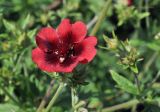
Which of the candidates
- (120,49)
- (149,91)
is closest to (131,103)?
(149,91)

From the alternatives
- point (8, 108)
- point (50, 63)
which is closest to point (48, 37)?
point (50, 63)

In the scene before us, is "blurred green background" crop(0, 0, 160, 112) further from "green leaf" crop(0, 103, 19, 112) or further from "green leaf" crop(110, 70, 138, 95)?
"green leaf" crop(110, 70, 138, 95)

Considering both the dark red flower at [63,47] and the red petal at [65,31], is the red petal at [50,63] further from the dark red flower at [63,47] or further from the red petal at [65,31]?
the red petal at [65,31]

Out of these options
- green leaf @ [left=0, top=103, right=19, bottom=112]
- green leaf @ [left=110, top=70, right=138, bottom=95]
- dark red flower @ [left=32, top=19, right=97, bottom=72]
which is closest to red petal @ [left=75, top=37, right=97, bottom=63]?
dark red flower @ [left=32, top=19, right=97, bottom=72]

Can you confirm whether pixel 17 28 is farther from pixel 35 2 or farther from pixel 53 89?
pixel 35 2

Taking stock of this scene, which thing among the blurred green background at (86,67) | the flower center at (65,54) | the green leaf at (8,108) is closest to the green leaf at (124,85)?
the blurred green background at (86,67)

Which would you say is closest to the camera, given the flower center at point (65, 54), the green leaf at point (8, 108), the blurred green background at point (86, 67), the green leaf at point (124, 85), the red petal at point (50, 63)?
the red petal at point (50, 63)
